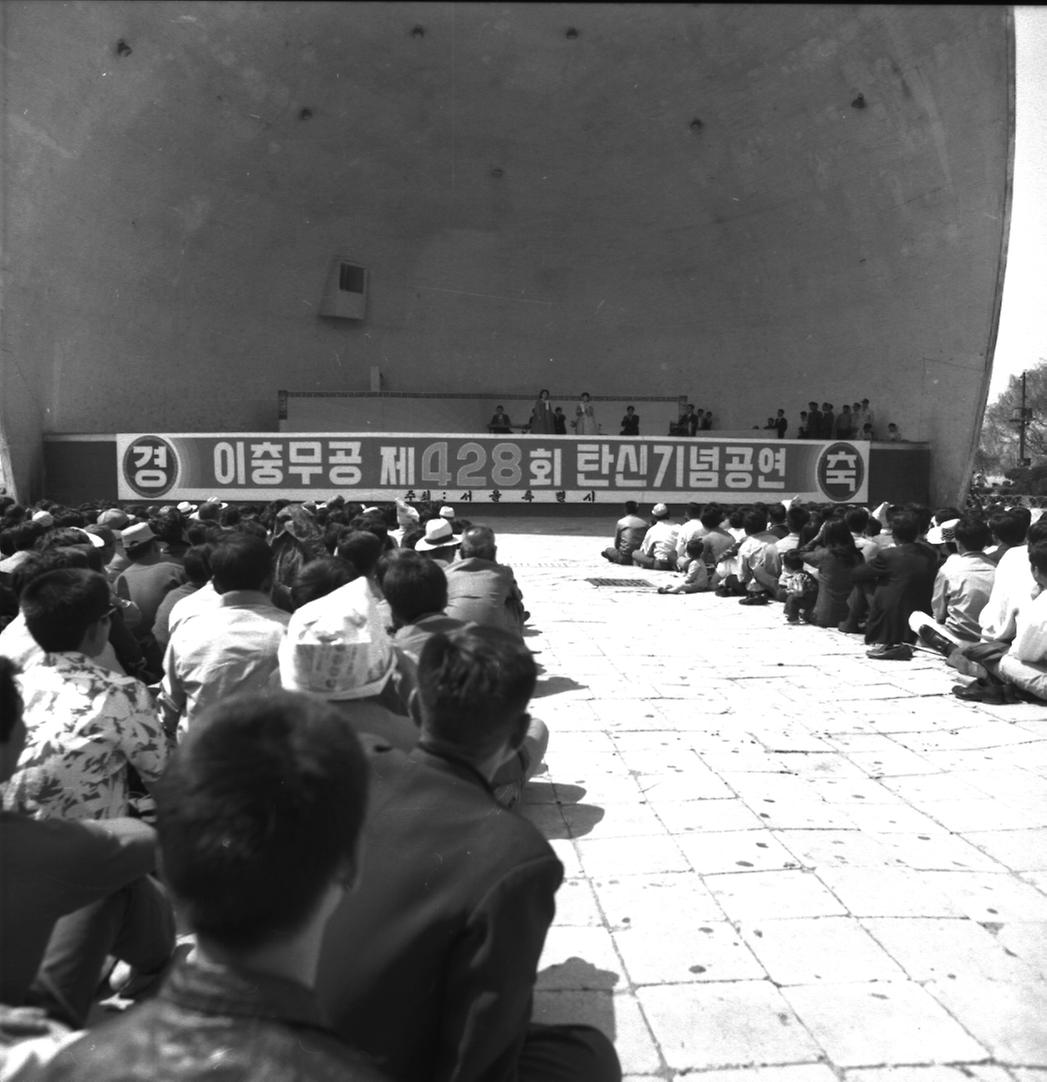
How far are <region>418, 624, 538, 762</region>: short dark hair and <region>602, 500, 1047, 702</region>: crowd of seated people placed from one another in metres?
4.03

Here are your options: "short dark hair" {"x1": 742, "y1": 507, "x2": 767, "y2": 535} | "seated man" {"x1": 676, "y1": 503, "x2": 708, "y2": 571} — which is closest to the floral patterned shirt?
"short dark hair" {"x1": 742, "y1": 507, "x2": 767, "y2": 535}

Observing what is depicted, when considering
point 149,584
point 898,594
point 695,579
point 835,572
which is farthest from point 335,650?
point 695,579

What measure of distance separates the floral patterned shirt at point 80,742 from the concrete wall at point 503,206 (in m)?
15.5

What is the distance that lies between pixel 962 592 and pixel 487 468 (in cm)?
1170

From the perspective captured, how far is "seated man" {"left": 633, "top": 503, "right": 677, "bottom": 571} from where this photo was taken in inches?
481

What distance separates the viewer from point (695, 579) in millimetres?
10406

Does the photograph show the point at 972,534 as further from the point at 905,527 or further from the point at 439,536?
the point at 439,536

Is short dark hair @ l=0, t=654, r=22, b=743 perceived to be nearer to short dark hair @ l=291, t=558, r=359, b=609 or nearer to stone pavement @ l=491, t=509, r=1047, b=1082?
stone pavement @ l=491, t=509, r=1047, b=1082

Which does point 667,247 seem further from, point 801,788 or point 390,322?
point 801,788

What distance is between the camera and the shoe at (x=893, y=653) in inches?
264

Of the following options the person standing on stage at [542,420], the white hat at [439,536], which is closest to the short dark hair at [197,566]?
the white hat at [439,536]

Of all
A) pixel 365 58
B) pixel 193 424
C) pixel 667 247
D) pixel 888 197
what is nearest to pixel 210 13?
pixel 365 58

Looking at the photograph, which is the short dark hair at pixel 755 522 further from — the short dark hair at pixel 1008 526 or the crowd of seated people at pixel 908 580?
the short dark hair at pixel 1008 526

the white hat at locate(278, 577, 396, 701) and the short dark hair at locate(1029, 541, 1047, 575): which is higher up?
the short dark hair at locate(1029, 541, 1047, 575)
